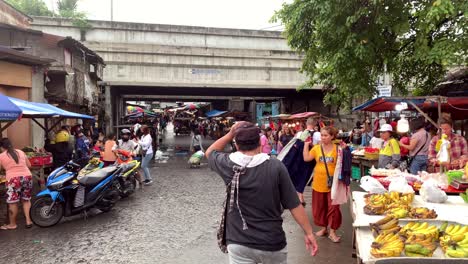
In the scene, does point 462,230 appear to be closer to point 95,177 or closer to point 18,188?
point 95,177

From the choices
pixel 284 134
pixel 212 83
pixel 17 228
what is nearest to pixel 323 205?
pixel 17 228

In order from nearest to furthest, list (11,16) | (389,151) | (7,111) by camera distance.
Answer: (7,111), (389,151), (11,16)

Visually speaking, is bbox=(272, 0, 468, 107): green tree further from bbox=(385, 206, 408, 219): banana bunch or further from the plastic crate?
bbox=(385, 206, 408, 219): banana bunch

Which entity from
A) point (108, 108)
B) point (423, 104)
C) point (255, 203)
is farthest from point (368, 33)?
point (108, 108)

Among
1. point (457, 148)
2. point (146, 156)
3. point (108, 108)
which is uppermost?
point (108, 108)

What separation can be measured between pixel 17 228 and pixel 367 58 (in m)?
9.28

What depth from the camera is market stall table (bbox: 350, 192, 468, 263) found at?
300 cm

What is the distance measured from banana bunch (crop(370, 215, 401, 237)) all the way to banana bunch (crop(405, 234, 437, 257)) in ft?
0.95

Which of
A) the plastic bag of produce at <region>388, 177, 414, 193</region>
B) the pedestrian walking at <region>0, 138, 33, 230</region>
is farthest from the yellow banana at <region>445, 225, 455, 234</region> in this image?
the pedestrian walking at <region>0, 138, 33, 230</region>

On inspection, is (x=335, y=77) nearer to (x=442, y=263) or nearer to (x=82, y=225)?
(x=82, y=225)

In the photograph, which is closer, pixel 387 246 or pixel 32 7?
pixel 387 246

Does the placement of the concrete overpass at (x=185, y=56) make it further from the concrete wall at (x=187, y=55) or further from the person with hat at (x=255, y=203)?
the person with hat at (x=255, y=203)

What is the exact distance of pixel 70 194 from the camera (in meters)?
7.59

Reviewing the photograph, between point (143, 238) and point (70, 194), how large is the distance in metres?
2.01
